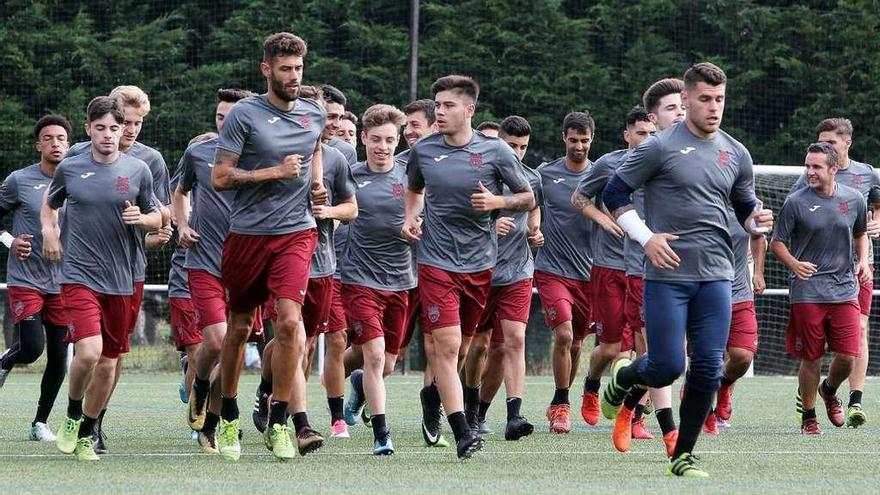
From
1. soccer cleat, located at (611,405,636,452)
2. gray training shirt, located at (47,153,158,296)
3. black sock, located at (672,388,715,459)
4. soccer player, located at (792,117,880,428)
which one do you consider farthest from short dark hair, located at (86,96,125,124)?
soccer player, located at (792,117,880,428)

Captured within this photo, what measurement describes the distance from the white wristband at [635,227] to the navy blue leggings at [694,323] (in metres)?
0.26

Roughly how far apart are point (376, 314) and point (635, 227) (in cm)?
304

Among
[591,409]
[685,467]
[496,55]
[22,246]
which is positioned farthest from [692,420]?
[496,55]

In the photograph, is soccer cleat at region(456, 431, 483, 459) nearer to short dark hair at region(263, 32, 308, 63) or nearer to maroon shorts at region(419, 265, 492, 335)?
maroon shorts at region(419, 265, 492, 335)

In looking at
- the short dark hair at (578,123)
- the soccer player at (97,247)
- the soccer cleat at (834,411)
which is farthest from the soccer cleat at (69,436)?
the soccer cleat at (834,411)

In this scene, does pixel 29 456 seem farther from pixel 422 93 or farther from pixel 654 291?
pixel 422 93

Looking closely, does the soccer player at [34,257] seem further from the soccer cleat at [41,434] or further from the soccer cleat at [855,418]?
the soccer cleat at [855,418]

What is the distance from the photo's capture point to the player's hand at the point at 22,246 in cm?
1159

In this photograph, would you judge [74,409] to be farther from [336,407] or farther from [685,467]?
[685,467]

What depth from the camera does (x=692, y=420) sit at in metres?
8.47

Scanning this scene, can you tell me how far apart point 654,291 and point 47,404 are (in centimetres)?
463

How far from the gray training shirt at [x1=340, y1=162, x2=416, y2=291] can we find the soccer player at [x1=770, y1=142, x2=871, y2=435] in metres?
2.85

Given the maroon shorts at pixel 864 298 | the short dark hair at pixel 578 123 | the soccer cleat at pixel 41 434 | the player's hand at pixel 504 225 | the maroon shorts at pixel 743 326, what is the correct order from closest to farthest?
the soccer cleat at pixel 41 434, the player's hand at pixel 504 225, the maroon shorts at pixel 743 326, the short dark hair at pixel 578 123, the maroon shorts at pixel 864 298

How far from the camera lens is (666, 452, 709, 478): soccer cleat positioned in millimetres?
8438
